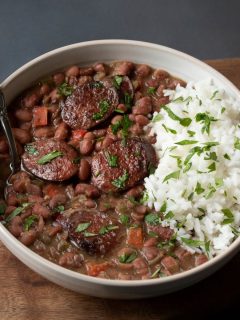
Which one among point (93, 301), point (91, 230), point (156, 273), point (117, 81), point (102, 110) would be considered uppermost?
point (117, 81)

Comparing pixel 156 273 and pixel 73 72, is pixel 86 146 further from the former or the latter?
pixel 156 273


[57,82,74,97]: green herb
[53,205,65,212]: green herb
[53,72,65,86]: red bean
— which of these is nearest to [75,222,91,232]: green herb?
[53,205,65,212]: green herb

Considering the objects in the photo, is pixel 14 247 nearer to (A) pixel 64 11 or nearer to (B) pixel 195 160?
(B) pixel 195 160

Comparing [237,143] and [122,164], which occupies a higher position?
[237,143]

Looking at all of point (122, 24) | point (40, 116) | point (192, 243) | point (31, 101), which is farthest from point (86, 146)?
point (122, 24)

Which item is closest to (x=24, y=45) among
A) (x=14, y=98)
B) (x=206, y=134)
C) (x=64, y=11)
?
(x=64, y=11)

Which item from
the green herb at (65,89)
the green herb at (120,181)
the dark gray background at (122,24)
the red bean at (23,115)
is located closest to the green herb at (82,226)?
the green herb at (120,181)
